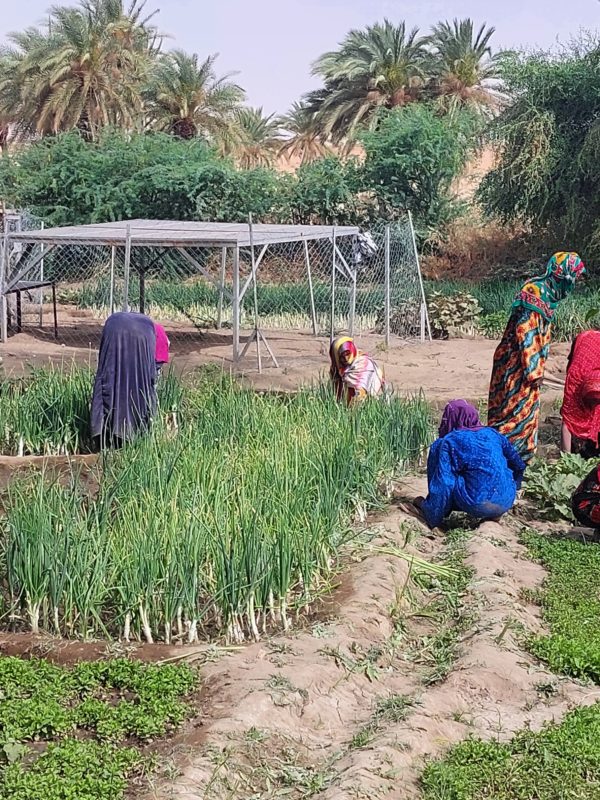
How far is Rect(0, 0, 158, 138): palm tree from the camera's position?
2809cm

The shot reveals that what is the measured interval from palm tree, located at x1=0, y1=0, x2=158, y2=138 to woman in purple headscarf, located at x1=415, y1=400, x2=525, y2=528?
78.9 ft

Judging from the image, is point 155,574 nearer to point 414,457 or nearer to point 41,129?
point 414,457

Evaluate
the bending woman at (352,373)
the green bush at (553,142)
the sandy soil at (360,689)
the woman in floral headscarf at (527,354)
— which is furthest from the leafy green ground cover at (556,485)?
the green bush at (553,142)

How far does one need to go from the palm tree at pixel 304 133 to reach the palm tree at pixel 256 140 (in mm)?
701

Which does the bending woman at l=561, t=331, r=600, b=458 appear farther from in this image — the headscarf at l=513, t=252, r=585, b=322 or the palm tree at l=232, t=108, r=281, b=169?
the palm tree at l=232, t=108, r=281, b=169

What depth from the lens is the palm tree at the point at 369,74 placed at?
30094mm

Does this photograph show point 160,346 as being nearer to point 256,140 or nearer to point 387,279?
point 387,279

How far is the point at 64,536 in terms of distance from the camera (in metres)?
4.44

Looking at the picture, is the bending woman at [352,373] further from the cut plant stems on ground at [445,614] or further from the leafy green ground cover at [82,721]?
the leafy green ground cover at [82,721]

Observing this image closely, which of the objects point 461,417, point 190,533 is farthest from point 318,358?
point 190,533

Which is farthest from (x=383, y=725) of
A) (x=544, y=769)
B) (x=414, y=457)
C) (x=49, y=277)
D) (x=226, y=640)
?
(x=49, y=277)

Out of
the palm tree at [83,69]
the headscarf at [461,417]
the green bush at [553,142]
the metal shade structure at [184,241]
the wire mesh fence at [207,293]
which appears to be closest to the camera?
the headscarf at [461,417]

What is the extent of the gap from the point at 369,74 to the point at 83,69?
8.32m

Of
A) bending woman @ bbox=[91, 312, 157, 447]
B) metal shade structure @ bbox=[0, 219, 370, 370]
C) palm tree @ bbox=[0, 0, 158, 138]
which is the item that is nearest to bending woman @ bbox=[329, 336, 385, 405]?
bending woman @ bbox=[91, 312, 157, 447]
